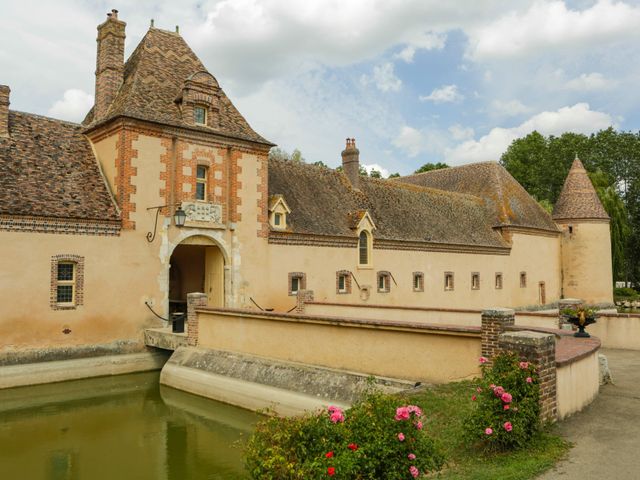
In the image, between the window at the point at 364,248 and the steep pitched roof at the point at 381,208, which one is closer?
the steep pitched roof at the point at 381,208

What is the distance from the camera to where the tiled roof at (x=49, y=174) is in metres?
16.7

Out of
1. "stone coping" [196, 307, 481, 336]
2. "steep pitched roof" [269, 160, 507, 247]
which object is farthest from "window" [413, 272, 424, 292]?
"stone coping" [196, 307, 481, 336]

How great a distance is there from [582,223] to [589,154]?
2276 cm

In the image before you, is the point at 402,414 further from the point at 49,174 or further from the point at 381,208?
the point at 381,208

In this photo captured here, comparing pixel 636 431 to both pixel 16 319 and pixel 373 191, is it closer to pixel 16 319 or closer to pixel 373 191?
pixel 16 319

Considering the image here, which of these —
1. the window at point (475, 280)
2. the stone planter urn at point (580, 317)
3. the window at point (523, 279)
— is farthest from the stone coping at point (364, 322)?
the window at point (523, 279)

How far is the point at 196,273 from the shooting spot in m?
24.4

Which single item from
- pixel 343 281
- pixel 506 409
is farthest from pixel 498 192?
pixel 506 409

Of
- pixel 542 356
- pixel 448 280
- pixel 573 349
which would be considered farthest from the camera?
pixel 448 280

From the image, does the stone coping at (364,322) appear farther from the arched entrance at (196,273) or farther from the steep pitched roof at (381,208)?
the steep pitched roof at (381,208)

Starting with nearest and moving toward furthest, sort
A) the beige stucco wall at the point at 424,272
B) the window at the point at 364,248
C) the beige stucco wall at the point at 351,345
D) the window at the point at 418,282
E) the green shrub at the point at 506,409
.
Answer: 1. the green shrub at the point at 506,409
2. the beige stucco wall at the point at 351,345
3. the beige stucco wall at the point at 424,272
4. the window at the point at 364,248
5. the window at the point at 418,282

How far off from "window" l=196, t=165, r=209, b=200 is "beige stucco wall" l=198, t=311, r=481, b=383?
5.40 m

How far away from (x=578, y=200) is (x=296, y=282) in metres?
24.9

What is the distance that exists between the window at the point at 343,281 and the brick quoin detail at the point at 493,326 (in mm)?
15188
